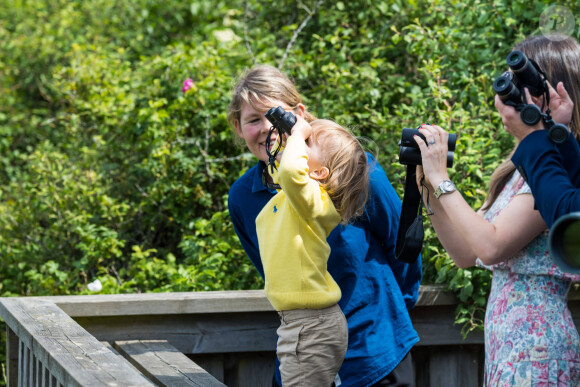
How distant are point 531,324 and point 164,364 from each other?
4.80 feet

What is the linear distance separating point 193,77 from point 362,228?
283 cm

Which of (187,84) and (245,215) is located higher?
(187,84)

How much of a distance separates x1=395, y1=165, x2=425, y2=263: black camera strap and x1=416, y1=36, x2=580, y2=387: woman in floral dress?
0.30ft

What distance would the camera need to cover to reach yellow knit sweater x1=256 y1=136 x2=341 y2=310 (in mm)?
2297

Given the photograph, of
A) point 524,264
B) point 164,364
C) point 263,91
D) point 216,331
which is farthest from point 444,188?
point 216,331

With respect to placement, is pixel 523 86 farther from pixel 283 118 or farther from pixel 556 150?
pixel 283 118

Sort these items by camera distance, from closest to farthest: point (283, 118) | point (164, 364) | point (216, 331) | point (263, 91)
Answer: point (283, 118)
point (263, 91)
point (164, 364)
point (216, 331)

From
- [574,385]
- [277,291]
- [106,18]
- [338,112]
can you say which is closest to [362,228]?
[277,291]

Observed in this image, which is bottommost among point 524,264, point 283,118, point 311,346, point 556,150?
point 311,346

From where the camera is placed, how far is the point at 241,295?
11.0ft

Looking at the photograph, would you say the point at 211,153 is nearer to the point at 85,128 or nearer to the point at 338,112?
the point at 338,112

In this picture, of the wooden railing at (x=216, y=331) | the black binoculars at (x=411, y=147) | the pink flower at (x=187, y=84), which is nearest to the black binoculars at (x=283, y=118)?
the black binoculars at (x=411, y=147)

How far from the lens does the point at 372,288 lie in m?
2.55

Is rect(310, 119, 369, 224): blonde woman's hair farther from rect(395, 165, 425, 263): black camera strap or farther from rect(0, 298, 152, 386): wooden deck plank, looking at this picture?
rect(0, 298, 152, 386): wooden deck plank
